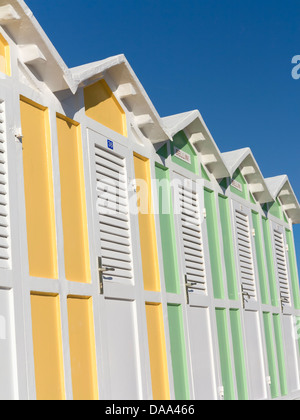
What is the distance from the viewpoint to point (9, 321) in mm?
7082

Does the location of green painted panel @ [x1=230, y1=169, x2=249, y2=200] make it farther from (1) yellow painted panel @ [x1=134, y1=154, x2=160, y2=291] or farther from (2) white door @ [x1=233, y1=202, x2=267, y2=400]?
(1) yellow painted panel @ [x1=134, y1=154, x2=160, y2=291]

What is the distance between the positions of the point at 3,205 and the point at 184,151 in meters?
5.12

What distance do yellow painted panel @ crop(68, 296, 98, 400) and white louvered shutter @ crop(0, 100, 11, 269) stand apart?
118 centimetres

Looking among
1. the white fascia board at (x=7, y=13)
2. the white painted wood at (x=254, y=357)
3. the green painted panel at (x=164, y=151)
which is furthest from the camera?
the white painted wood at (x=254, y=357)

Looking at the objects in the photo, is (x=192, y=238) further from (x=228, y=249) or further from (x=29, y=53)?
(x=29, y=53)

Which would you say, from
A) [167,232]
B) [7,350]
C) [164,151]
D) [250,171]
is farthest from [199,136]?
[7,350]

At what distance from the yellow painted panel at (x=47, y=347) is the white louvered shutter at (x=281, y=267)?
8.63 m

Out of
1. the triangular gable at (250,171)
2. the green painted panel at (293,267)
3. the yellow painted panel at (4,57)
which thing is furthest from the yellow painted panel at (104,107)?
the green painted panel at (293,267)

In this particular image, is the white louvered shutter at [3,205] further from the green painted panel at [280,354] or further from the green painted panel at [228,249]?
the green painted panel at [280,354]

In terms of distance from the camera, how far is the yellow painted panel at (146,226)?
10.0 meters

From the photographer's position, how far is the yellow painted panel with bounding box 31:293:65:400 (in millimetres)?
7391

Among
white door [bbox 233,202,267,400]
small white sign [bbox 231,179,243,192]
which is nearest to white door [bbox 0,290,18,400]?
white door [bbox 233,202,267,400]

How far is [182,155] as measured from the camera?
466 inches
